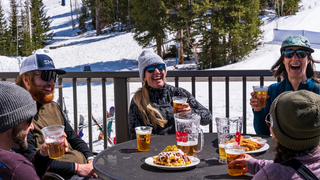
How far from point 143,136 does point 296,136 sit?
99 cm

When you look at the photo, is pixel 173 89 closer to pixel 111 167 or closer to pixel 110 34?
pixel 111 167

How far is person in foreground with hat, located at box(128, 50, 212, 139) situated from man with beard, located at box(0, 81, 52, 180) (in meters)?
1.34

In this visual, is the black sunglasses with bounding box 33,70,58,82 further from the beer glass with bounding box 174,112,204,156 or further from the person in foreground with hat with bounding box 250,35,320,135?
the person in foreground with hat with bounding box 250,35,320,135

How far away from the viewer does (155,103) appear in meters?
2.91

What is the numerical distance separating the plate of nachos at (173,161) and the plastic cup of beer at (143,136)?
0.95 ft

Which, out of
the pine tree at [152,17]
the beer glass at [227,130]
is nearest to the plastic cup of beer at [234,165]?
the beer glass at [227,130]

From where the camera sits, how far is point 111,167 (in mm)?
1718

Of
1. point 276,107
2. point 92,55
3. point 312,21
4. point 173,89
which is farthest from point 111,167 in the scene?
point 312,21

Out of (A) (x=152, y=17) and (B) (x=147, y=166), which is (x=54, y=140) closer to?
(B) (x=147, y=166)

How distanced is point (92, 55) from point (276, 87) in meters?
35.5

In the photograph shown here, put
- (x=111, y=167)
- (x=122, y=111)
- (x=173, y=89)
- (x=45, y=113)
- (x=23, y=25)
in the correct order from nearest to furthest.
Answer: (x=111, y=167), (x=45, y=113), (x=173, y=89), (x=122, y=111), (x=23, y=25)

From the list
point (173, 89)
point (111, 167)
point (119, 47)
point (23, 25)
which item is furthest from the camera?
point (23, 25)

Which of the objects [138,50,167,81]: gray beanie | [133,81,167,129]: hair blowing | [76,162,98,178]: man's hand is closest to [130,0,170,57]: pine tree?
[138,50,167,81]: gray beanie

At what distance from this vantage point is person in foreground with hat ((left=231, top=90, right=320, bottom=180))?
1254mm
